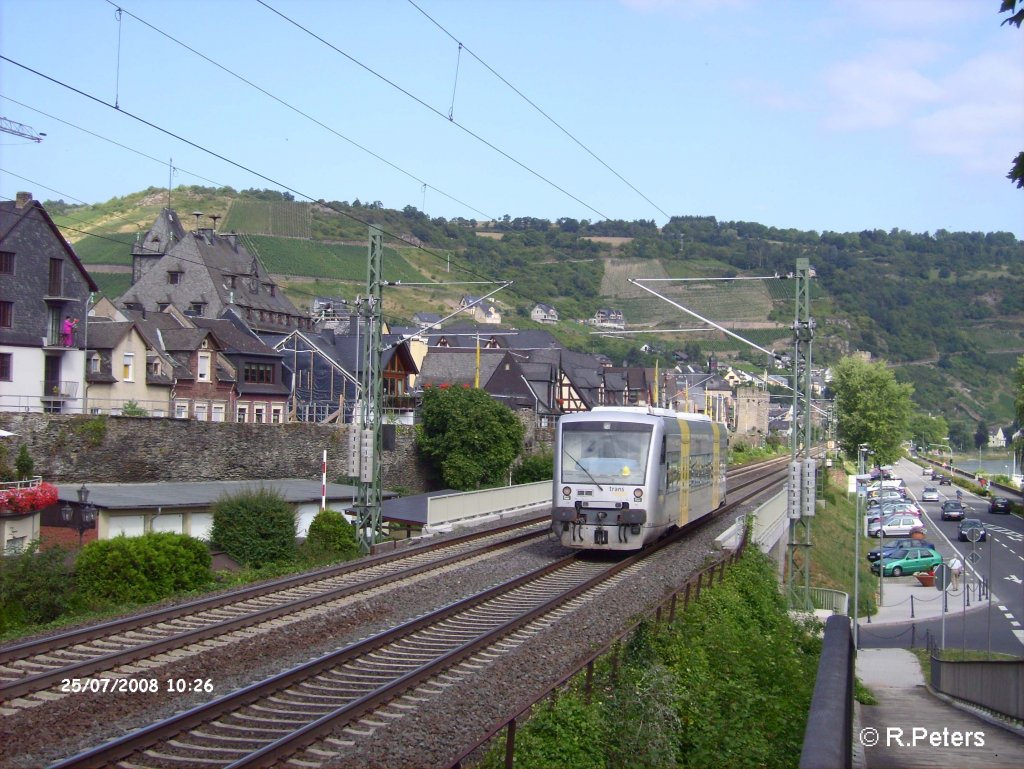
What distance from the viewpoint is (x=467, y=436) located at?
49.8m

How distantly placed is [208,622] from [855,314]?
187 meters

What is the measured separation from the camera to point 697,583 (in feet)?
61.3

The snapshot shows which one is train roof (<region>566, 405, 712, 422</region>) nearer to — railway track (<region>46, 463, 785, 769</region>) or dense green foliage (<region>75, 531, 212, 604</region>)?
railway track (<region>46, 463, 785, 769</region>)

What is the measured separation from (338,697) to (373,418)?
15416 millimetres

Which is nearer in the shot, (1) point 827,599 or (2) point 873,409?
(1) point 827,599

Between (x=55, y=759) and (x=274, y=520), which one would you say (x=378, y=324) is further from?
(x=55, y=759)

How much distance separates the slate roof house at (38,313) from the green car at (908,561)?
120 feet

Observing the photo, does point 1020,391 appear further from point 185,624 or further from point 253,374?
point 185,624

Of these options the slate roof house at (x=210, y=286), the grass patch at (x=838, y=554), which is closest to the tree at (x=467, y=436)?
the grass patch at (x=838, y=554)

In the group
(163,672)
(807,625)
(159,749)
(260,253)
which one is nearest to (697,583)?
(807,625)

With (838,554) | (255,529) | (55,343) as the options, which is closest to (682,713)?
(255,529)

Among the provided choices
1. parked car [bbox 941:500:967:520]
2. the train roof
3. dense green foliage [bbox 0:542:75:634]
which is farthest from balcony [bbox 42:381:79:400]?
parked car [bbox 941:500:967:520]

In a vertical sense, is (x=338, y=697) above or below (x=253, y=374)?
below

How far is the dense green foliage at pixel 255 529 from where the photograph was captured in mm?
24750
